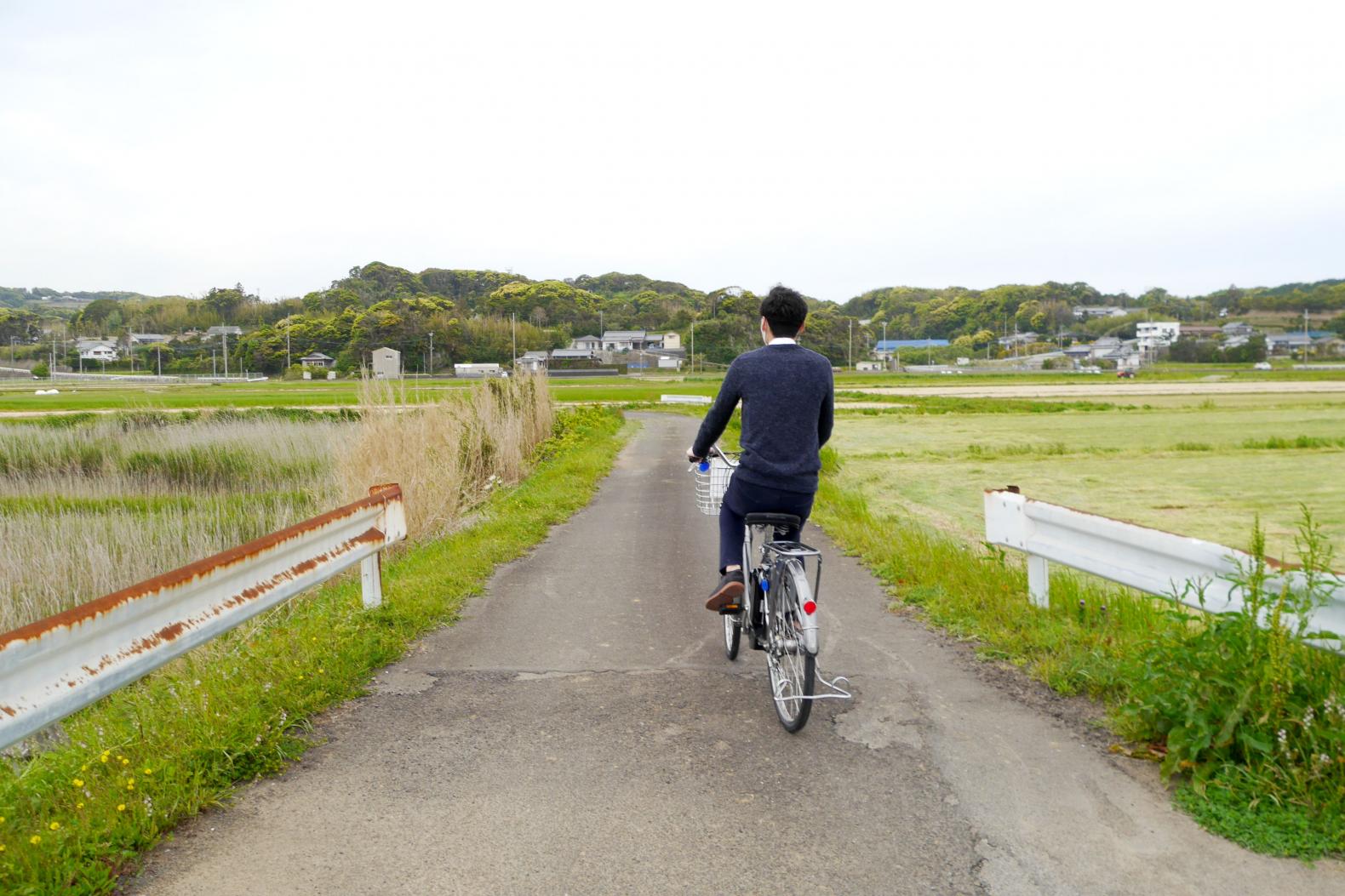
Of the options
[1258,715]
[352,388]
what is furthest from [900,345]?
[1258,715]

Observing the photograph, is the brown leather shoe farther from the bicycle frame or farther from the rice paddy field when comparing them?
the rice paddy field

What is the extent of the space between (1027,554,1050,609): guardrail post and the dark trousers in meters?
2.08

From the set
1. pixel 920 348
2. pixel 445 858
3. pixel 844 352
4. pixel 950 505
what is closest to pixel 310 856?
pixel 445 858

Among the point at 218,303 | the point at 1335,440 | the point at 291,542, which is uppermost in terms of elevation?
the point at 218,303

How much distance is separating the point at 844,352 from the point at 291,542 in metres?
118

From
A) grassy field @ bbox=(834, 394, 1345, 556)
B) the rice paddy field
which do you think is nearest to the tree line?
grassy field @ bbox=(834, 394, 1345, 556)

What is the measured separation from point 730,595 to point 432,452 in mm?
8428

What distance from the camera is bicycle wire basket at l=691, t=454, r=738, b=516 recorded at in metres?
5.40

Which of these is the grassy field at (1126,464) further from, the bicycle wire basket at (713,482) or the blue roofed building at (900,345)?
the blue roofed building at (900,345)

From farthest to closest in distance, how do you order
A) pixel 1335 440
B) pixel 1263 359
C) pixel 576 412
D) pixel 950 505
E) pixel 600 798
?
pixel 1263 359 < pixel 576 412 < pixel 1335 440 < pixel 950 505 < pixel 600 798

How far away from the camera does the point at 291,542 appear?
5027 mm

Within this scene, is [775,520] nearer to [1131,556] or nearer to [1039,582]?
[1131,556]

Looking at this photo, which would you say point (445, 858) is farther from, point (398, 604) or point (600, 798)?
point (398, 604)

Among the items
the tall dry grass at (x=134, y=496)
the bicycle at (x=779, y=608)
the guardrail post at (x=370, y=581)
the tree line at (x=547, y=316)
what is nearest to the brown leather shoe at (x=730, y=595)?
the bicycle at (x=779, y=608)
